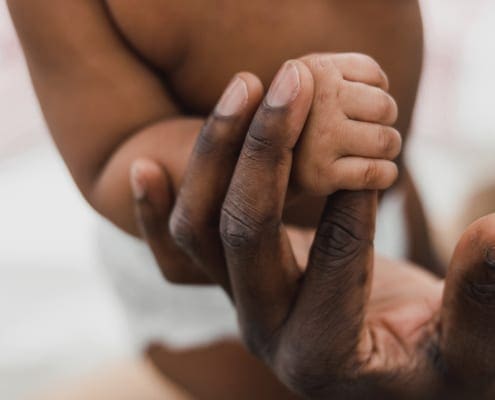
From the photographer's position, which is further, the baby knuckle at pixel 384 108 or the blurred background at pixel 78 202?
the blurred background at pixel 78 202

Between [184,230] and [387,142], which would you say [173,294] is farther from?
[387,142]

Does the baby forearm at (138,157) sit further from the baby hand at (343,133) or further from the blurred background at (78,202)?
the blurred background at (78,202)

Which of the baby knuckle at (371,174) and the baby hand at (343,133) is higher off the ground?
the baby hand at (343,133)

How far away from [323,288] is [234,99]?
0.13m

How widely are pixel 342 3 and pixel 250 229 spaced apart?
0.21m

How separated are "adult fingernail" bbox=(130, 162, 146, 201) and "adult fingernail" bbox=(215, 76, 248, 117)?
0.35 feet

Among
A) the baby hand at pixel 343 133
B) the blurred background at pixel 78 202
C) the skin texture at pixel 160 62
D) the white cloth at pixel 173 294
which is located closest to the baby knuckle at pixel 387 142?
the baby hand at pixel 343 133

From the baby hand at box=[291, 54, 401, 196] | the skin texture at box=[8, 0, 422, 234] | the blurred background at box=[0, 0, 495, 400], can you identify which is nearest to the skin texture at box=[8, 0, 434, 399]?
the skin texture at box=[8, 0, 422, 234]

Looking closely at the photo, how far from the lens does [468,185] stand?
3.50ft

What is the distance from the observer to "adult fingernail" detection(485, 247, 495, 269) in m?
→ 0.38

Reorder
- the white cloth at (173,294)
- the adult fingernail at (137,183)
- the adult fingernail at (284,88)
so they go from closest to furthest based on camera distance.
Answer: the adult fingernail at (284,88) < the adult fingernail at (137,183) < the white cloth at (173,294)

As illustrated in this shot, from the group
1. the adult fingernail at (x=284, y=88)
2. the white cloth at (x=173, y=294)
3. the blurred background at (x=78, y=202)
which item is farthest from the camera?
the blurred background at (x=78, y=202)

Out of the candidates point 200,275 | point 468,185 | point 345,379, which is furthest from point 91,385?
point 468,185

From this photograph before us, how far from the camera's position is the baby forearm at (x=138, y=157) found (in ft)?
1.68
